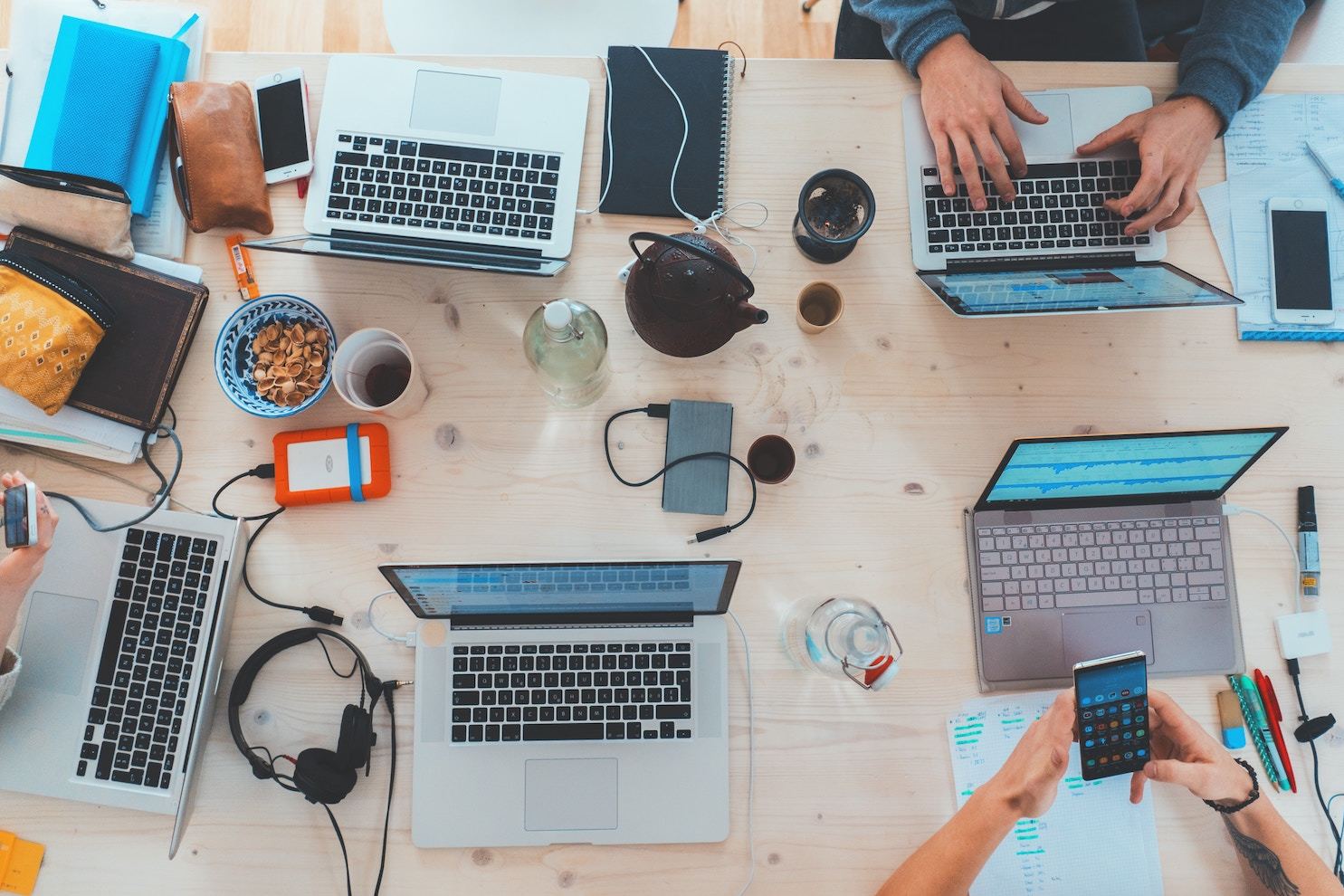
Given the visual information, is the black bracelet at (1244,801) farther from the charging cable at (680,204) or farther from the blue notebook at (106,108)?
the blue notebook at (106,108)

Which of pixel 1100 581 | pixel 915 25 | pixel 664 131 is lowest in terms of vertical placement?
pixel 1100 581

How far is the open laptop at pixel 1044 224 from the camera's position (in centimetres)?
106

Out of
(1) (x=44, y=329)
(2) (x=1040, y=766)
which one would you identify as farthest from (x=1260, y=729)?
(1) (x=44, y=329)

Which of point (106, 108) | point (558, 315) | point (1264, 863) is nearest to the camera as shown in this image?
point (558, 315)

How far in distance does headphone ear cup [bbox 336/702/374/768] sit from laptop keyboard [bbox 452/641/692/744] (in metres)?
0.11

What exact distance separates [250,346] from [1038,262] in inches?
44.0

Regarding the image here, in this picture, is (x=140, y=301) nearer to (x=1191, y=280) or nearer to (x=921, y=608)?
(x=921, y=608)

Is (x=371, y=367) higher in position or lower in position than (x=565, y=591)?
higher

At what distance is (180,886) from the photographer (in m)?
1.00

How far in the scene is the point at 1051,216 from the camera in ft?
3.60

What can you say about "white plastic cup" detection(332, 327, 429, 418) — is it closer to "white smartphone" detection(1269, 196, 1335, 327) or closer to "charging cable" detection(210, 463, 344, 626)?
"charging cable" detection(210, 463, 344, 626)

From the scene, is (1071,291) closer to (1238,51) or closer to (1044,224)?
(1044,224)

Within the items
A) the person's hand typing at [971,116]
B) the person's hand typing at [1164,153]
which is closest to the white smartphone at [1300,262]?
the person's hand typing at [1164,153]

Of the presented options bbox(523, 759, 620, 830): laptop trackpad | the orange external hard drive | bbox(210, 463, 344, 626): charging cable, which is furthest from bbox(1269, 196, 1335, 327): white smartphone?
bbox(210, 463, 344, 626): charging cable
